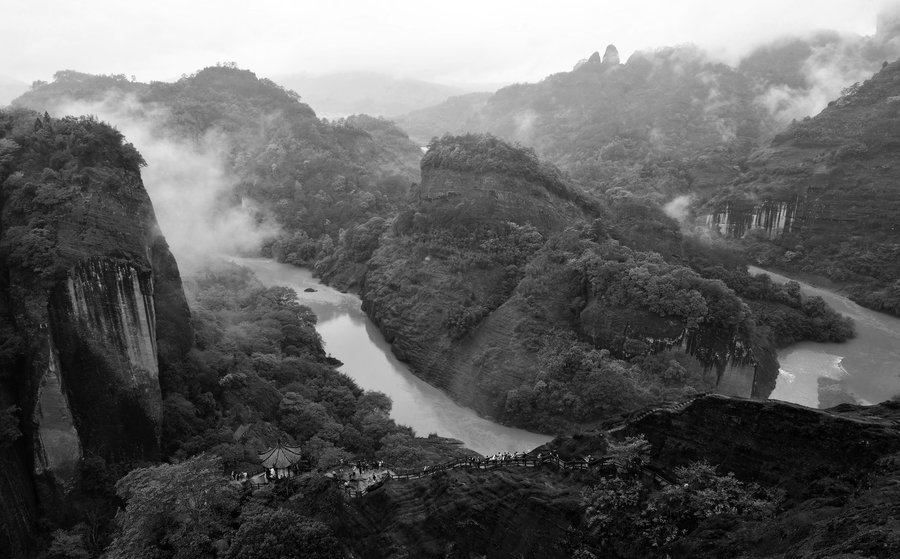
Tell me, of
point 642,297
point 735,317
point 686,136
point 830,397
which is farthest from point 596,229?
point 686,136

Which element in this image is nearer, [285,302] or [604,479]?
[604,479]

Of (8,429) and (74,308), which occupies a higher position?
(74,308)

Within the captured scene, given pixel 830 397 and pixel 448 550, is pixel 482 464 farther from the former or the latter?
pixel 830 397

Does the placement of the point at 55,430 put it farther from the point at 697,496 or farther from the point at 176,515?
the point at 697,496

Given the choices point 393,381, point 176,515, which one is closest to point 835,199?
point 393,381

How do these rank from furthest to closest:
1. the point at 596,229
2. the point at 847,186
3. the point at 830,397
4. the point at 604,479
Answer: the point at 847,186
the point at 596,229
the point at 830,397
the point at 604,479

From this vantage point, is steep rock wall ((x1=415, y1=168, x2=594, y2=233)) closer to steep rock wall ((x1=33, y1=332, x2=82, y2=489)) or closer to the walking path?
the walking path
